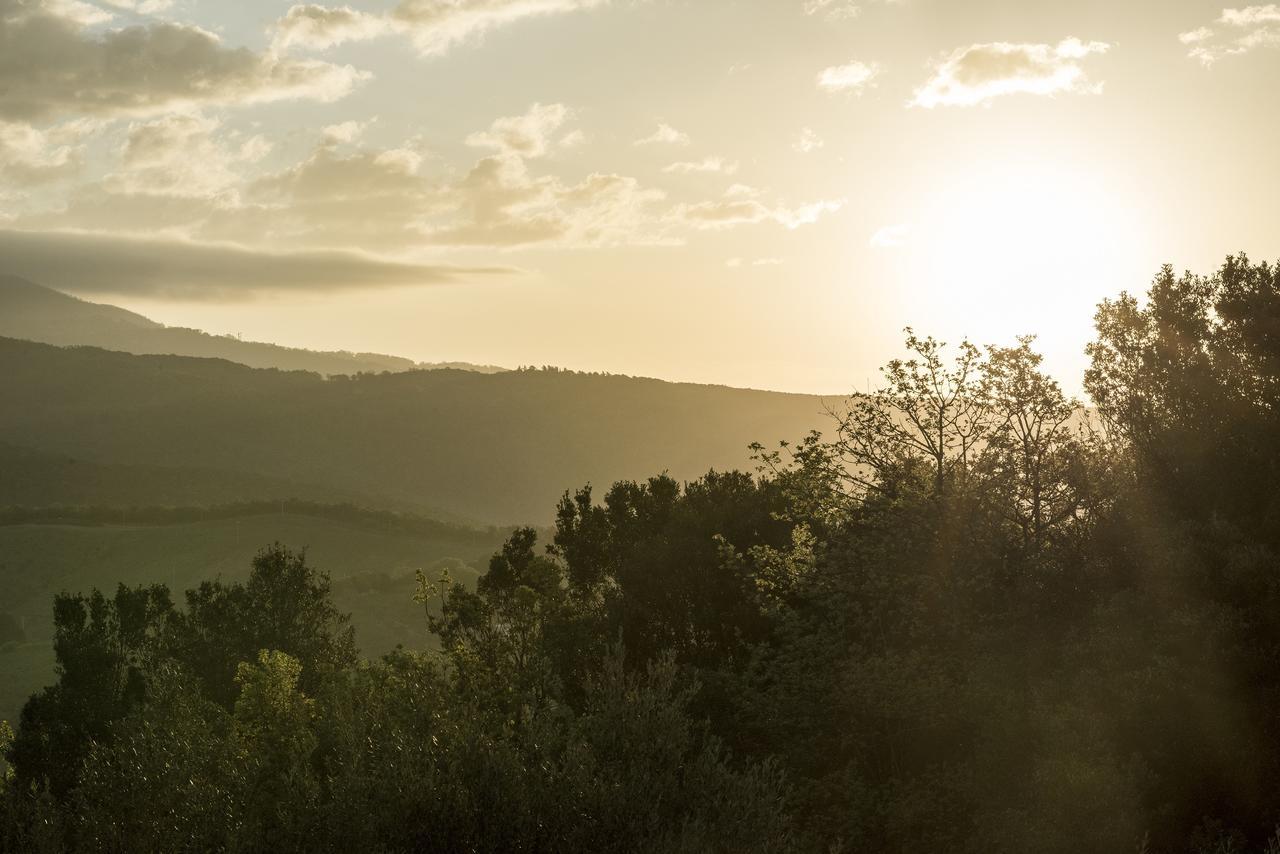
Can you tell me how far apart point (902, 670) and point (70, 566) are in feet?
522

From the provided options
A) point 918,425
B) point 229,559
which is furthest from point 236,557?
point 918,425

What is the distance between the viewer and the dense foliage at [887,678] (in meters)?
19.0

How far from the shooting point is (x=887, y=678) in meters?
33.5

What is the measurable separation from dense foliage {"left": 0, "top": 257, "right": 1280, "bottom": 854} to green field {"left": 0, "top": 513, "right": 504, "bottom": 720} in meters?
93.7

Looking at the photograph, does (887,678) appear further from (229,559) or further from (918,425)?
(229,559)

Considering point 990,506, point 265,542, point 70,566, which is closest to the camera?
point 990,506

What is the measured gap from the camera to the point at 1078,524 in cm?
3756

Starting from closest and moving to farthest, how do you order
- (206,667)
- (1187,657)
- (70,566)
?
(1187,657), (206,667), (70,566)

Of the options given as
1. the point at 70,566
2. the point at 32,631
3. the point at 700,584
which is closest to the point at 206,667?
the point at 700,584

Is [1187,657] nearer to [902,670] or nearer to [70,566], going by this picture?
[902,670]

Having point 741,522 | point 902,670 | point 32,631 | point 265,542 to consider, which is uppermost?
point 741,522

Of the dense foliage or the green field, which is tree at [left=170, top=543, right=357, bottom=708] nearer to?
the dense foliage

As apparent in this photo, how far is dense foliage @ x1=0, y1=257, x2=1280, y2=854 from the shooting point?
19016 mm

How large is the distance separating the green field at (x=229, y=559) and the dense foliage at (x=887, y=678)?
93.7 m
